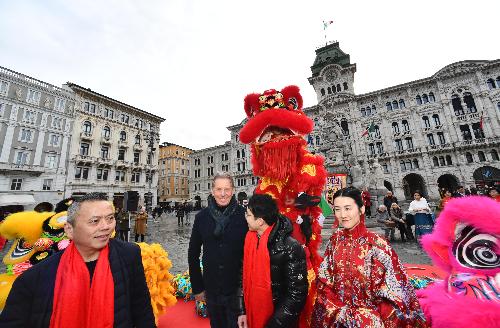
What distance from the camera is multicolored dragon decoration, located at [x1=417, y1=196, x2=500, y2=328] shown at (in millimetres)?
1395

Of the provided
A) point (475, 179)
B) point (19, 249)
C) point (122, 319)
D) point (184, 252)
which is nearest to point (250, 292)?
point (122, 319)

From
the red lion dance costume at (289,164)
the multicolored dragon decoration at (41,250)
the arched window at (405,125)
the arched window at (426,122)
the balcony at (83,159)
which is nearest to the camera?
the red lion dance costume at (289,164)

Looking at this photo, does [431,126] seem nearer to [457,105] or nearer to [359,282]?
[457,105]

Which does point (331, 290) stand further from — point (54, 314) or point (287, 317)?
point (54, 314)

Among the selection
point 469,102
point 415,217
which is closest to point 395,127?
point 469,102

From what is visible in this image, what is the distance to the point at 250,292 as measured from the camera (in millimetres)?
1936

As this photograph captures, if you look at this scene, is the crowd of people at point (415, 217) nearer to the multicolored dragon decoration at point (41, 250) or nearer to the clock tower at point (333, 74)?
the multicolored dragon decoration at point (41, 250)

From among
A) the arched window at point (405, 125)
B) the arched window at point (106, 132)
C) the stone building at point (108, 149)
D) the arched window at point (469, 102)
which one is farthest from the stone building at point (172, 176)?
the arched window at point (469, 102)

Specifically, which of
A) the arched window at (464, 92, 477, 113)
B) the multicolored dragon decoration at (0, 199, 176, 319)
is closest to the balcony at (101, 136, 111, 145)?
the multicolored dragon decoration at (0, 199, 176, 319)

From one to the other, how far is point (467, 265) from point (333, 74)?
38.6 metres

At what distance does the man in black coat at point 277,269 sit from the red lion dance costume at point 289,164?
76 cm

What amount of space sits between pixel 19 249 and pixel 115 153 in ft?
100

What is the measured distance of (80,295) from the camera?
55.6 inches

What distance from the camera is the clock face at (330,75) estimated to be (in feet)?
115
